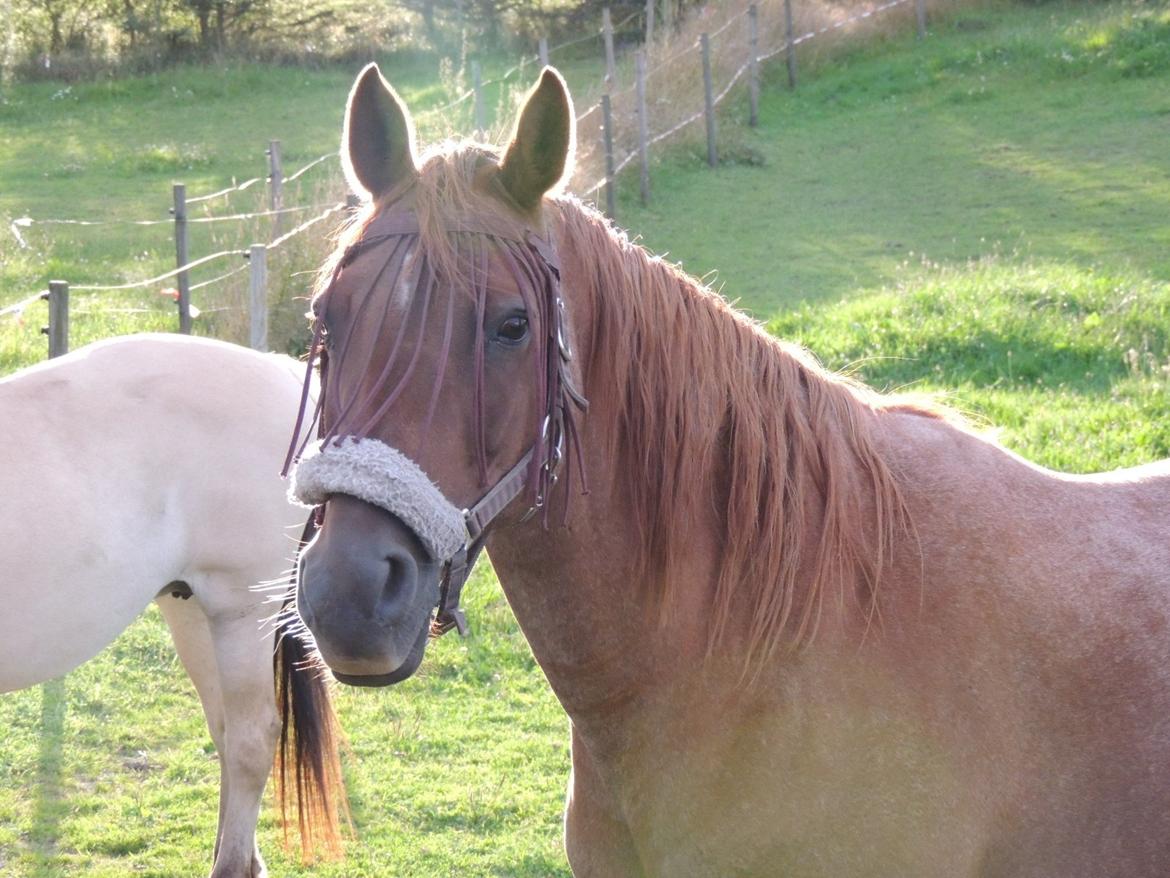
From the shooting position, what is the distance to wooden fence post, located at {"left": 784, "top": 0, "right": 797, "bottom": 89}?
17.8m

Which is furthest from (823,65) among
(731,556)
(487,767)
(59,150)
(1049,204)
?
(731,556)

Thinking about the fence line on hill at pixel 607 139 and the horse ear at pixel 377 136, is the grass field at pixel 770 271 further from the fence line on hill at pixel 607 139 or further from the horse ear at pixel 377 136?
the horse ear at pixel 377 136

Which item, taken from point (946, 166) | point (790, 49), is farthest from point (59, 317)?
point (790, 49)

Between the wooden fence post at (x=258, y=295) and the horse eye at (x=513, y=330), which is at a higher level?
the horse eye at (x=513, y=330)

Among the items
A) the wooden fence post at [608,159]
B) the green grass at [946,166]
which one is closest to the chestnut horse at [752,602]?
the green grass at [946,166]

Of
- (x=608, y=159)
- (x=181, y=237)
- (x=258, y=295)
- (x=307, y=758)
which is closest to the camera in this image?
(x=307, y=758)

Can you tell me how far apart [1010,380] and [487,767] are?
13.9 ft

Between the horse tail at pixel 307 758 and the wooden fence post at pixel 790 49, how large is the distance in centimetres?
1611

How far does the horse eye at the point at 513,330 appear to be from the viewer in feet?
5.39

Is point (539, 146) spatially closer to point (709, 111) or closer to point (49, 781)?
point (49, 781)

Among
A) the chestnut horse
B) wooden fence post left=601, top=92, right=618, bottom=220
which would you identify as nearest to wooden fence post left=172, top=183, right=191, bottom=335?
wooden fence post left=601, top=92, right=618, bottom=220

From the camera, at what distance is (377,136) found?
181 centimetres

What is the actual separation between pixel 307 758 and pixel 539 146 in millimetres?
2454

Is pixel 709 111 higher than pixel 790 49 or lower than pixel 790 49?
lower
